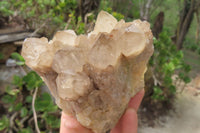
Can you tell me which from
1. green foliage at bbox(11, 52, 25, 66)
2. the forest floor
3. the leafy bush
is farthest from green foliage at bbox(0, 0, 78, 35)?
the forest floor

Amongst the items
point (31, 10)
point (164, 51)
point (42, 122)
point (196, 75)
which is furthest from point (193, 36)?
point (42, 122)

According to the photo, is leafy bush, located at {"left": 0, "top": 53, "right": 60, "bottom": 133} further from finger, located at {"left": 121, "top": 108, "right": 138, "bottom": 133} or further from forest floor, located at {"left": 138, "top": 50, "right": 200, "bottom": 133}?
forest floor, located at {"left": 138, "top": 50, "right": 200, "bottom": 133}

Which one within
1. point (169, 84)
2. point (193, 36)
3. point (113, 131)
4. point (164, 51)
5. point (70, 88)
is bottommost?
point (193, 36)

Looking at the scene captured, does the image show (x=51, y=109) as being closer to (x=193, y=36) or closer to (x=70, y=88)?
(x=70, y=88)

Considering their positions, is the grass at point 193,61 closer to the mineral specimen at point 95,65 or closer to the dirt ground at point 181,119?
the dirt ground at point 181,119

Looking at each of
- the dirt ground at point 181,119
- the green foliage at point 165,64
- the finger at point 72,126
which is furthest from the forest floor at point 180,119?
the finger at point 72,126
